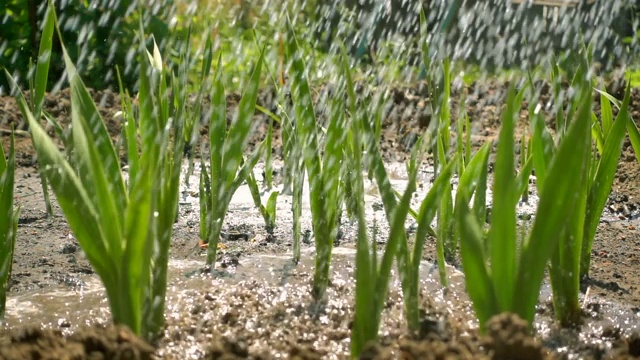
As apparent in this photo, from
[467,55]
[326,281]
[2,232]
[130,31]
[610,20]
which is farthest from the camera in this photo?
[467,55]

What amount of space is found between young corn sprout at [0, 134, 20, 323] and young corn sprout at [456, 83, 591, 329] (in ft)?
2.54

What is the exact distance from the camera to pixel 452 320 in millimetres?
1675

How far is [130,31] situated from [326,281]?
14.4 feet

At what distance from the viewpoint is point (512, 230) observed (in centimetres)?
126

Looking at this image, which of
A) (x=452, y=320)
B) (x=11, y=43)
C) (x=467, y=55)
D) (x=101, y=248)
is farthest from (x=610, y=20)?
(x=101, y=248)

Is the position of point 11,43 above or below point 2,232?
above

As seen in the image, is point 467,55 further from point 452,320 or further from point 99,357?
point 99,357

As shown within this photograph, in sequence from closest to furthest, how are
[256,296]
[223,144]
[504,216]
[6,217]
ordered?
[504,216], [6,217], [256,296], [223,144]

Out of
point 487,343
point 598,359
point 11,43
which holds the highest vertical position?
point 11,43

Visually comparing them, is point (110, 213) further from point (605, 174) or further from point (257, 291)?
point (605, 174)

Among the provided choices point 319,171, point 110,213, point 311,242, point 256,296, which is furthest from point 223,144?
point 110,213

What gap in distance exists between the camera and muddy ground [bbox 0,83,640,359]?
1140 millimetres

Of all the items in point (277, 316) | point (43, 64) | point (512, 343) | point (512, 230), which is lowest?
point (277, 316)

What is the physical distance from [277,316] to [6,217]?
51 cm
